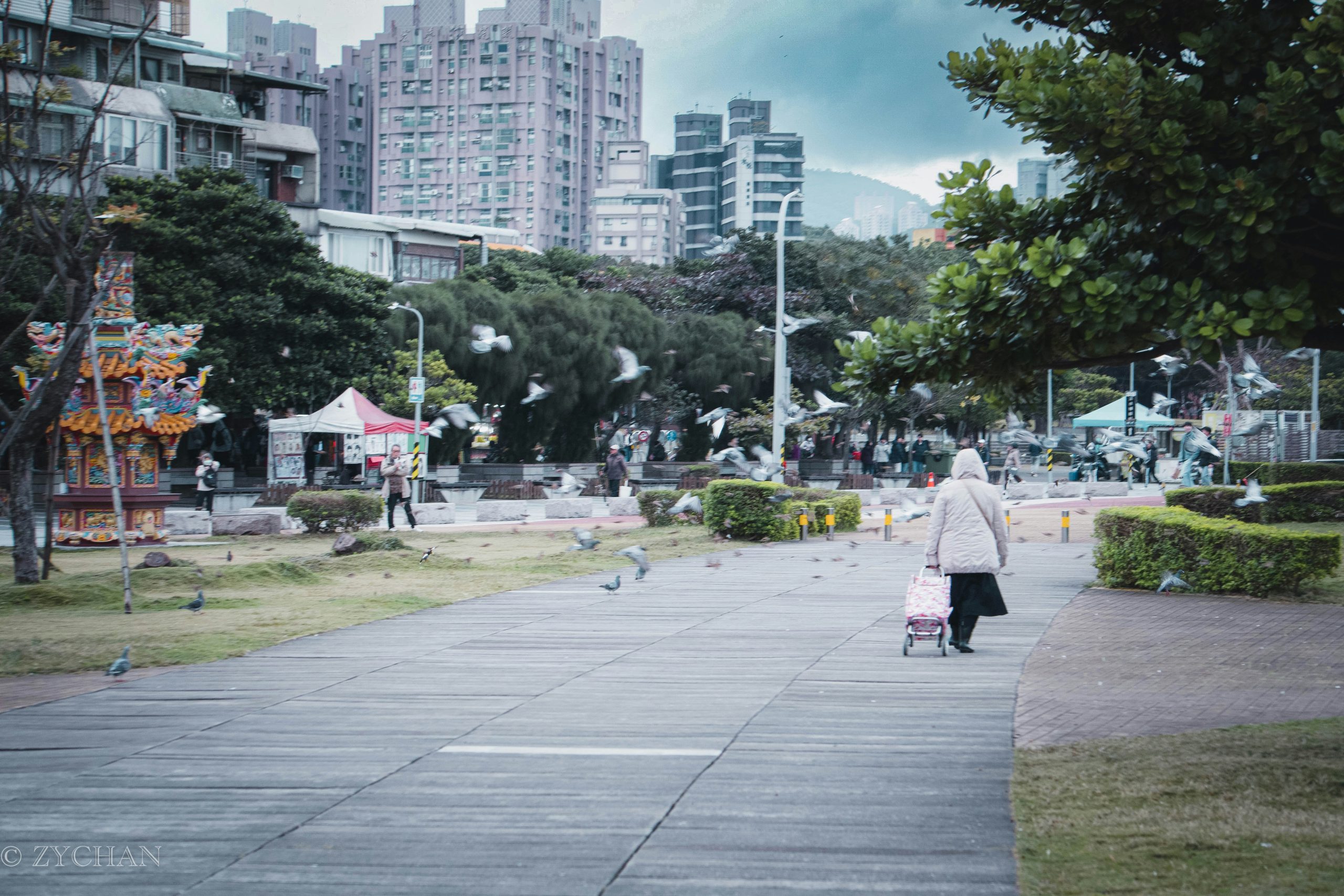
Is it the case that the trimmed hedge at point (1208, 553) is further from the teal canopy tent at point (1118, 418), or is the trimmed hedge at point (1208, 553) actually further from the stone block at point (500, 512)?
the teal canopy tent at point (1118, 418)

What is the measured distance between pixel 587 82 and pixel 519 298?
105 meters

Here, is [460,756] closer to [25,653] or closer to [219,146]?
[25,653]

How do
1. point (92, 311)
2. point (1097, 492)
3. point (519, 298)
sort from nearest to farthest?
1. point (92, 311)
2. point (1097, 492)
3. point (519, 298)

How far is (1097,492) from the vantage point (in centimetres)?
3856

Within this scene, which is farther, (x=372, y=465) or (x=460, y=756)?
(x=372, y=465)

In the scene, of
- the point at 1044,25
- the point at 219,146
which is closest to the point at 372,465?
the point at 219,146

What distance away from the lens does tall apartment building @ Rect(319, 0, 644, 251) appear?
134000mm

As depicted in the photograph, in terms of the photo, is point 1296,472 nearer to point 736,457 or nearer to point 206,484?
point 736,457

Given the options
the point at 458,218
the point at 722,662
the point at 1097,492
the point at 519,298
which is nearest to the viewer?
the point at 722,662

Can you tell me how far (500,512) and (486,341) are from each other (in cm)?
465

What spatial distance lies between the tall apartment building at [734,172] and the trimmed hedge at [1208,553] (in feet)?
378

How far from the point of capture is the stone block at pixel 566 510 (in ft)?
101

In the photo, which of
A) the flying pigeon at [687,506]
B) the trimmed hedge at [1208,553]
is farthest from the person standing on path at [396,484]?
the trimmed hedge at [1208,553]

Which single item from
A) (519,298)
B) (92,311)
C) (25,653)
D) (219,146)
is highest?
(219,146)
